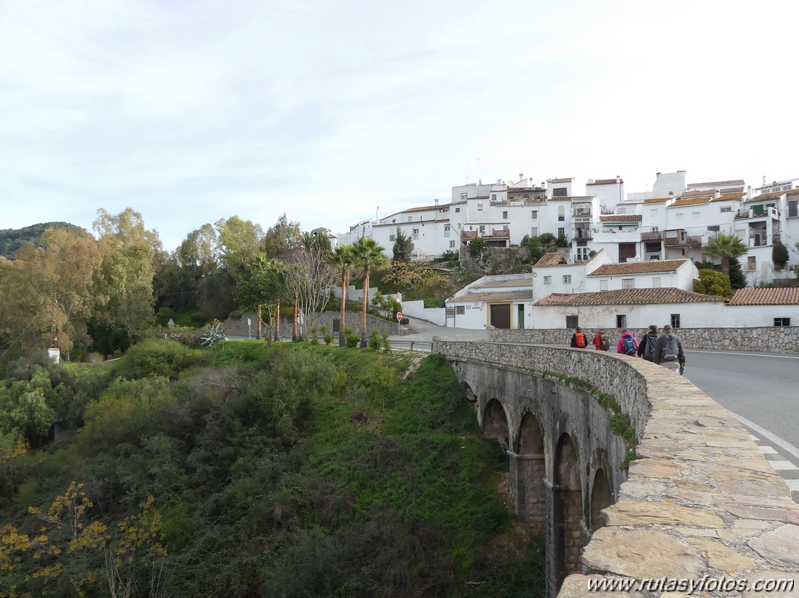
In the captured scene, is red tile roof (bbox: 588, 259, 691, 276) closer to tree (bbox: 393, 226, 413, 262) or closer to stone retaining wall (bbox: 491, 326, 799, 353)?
stone retaining wall (bbox: 491, 326, 799, 353)

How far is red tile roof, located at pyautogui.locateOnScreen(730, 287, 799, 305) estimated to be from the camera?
26.0 meters

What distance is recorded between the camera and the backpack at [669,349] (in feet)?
38.2

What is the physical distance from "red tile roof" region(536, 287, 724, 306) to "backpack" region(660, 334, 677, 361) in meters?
18.7

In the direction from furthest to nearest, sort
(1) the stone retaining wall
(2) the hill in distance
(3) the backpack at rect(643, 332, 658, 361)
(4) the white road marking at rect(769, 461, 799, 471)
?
(2) the hill in distance, (1) the stone retaining wall, (3) the backpack at rect(643, 332, 658, 361), (4) the white road marking at rect(769, 461, 799, 471)

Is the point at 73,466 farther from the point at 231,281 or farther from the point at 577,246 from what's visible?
the point at 577,246

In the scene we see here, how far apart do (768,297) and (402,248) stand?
40846 mm

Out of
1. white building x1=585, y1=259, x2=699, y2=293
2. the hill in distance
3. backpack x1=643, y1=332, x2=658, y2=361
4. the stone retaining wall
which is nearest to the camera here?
backpack x1=643, y1=332, x2=658, y2=361

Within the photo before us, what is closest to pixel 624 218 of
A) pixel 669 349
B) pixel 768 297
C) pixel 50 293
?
pixel 768 297

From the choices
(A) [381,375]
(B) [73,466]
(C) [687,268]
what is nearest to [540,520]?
(A) [381,375]

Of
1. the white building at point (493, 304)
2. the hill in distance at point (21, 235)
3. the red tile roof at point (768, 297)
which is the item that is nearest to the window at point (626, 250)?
the white building at point (493, 304)

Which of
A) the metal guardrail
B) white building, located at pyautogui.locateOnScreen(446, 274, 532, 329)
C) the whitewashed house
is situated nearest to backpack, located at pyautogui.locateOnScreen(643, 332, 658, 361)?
the metal guardrail

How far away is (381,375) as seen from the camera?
2602 centimetres

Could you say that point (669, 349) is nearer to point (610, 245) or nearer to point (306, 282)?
point (306, 282)

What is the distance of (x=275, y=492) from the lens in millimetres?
20000
